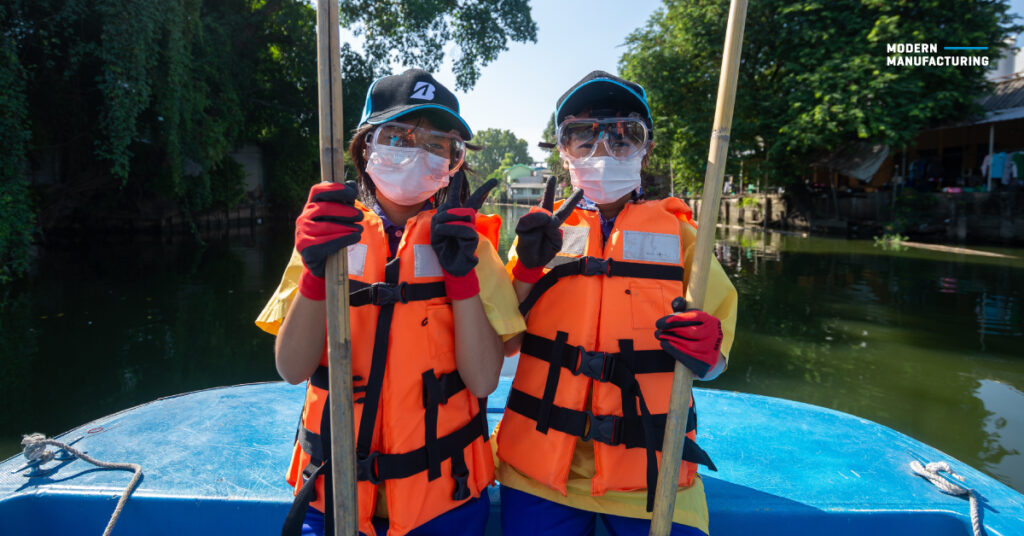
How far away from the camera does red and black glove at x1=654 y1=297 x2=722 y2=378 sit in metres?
1.61

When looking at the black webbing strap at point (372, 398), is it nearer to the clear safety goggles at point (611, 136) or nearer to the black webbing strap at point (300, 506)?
the black webbing strap at point (300, 506)

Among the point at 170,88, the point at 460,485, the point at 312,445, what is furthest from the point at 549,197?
the point at 170,88

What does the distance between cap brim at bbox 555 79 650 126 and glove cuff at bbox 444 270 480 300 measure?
78cm

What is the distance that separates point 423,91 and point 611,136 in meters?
0.70

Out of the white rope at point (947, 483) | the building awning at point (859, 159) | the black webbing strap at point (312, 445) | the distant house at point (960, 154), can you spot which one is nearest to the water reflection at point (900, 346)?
the white rope at point (947, 483)

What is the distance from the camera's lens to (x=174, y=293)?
38.5 ft

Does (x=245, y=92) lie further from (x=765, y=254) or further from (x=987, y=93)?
(x=987, y=93)

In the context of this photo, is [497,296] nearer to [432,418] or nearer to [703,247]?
[432,418]

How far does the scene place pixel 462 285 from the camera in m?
1.71

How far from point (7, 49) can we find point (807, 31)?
865 inches

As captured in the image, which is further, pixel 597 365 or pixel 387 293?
pixel 597 365

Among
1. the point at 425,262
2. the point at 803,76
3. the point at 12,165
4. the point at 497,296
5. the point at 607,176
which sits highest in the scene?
the point at 803,76

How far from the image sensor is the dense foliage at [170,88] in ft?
32.2

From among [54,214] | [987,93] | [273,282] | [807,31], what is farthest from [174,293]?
[987,93]
